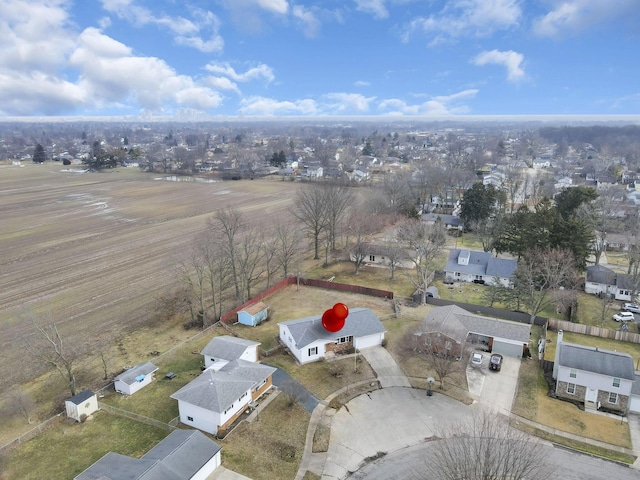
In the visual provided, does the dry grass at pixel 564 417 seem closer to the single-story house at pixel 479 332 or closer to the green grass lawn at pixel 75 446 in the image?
the single-story house at pixel 479 332

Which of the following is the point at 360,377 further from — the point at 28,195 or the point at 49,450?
the point at 28,195

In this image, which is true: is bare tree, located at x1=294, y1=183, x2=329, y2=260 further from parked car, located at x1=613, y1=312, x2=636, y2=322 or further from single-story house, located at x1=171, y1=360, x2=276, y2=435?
parked car, located at x1=613, y1=312, x2=636, y2=322

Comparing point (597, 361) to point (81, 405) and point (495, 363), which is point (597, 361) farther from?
point (81, 405)

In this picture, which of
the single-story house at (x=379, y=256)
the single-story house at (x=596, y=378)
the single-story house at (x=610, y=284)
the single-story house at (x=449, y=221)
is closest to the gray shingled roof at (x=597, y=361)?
the single-story house at (x=596, y=378)

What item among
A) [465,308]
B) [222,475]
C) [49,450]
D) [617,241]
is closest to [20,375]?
[49,450]

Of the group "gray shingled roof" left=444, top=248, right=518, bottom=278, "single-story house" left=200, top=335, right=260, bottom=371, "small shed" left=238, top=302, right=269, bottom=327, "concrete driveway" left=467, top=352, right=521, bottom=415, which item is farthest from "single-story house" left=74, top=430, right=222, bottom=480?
"gray shingled roof" left=444, top=248, right=518, bottom=278
